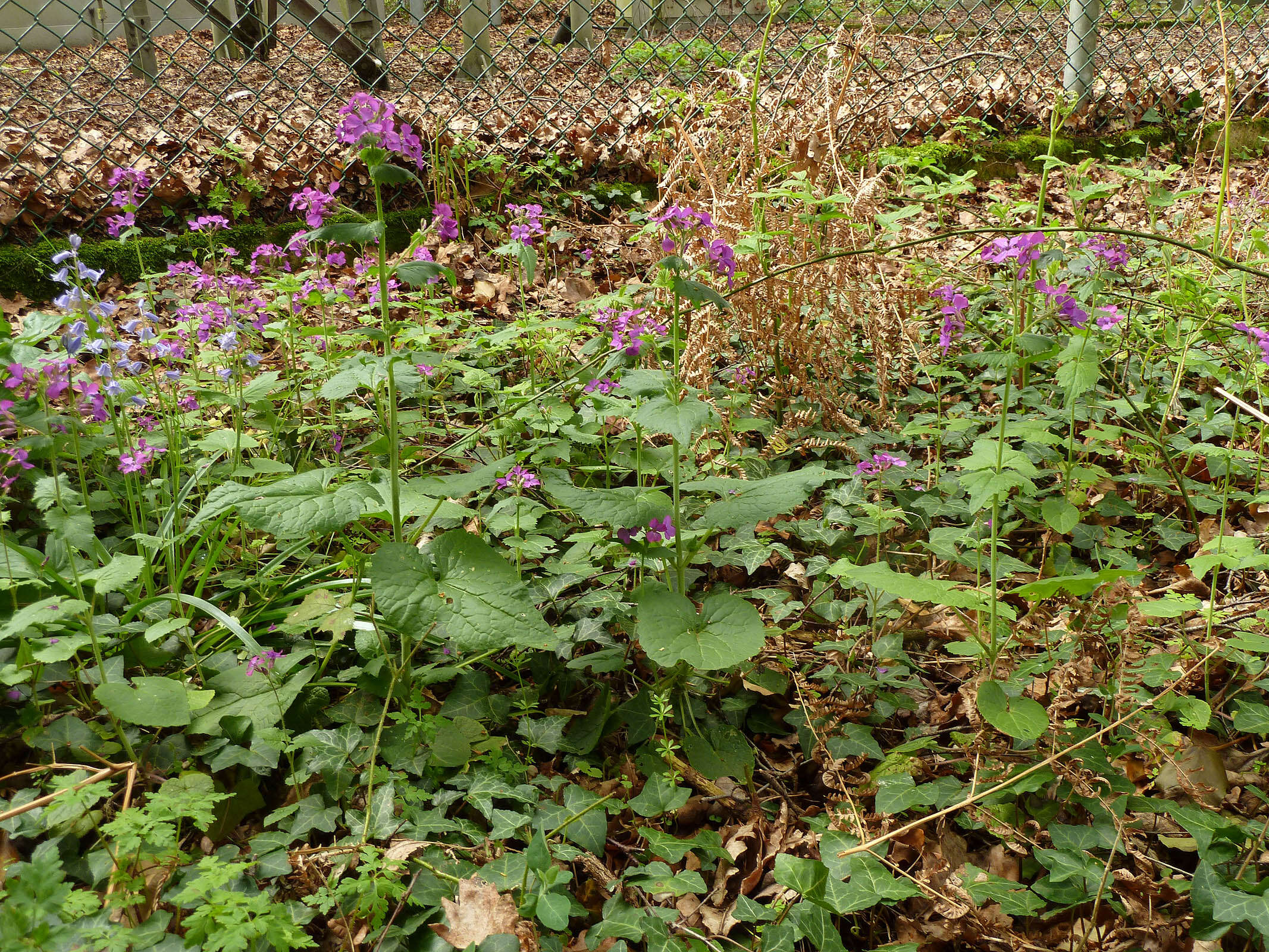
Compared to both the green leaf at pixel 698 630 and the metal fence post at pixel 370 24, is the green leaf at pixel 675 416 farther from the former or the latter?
the metal fence post at pixel 370 24

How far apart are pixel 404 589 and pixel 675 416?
580mm

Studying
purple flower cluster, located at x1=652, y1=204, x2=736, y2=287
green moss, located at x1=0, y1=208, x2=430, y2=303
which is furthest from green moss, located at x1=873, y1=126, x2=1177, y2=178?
purple flower cluster, located at x1=652, y1=204, x2=736, y2=287

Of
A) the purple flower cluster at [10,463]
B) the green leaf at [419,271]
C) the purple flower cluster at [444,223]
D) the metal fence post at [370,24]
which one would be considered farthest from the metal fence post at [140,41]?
the green leaf at [419,271]

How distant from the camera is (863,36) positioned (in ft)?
9.45

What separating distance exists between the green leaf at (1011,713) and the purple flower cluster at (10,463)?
2.00 m

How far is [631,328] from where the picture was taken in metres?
2.47

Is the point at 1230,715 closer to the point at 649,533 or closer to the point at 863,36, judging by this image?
the point at 649,533

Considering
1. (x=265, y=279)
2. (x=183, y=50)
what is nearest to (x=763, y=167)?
(x=265, y=279)

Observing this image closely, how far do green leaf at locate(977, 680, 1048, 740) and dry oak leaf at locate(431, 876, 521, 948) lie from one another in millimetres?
895

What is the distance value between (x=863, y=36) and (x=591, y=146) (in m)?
2.12

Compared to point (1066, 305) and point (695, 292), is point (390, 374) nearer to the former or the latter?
point (695, 292)

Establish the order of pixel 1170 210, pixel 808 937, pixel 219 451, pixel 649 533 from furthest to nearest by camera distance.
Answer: pixel 1170 210 → pixel 219 451 → pixel 649 533 → pixel 808 937

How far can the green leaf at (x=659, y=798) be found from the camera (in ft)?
5.36

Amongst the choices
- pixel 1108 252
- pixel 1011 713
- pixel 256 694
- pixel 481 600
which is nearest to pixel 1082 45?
pixel 1108 252
